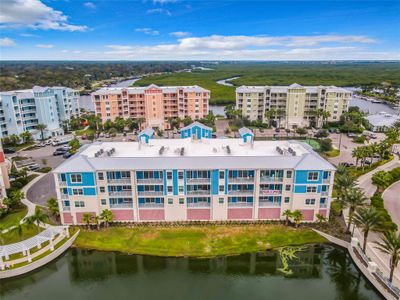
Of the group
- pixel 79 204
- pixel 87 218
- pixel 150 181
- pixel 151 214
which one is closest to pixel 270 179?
pixel 150 181

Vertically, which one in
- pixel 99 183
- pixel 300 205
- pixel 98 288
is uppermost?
pixel 99 183

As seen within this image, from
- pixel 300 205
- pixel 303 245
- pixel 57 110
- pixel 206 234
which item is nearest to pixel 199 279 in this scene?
pixel 206 234

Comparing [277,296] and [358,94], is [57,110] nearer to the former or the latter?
[277,296]

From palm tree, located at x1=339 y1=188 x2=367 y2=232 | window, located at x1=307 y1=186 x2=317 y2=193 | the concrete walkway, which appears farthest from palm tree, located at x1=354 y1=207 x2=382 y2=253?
the concrete walkway

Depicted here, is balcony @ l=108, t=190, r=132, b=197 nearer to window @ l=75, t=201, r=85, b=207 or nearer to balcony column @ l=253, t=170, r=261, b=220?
window @ l=75, t=201, r=85, b=207

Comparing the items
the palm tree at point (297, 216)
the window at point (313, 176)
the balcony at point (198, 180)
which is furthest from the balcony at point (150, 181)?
the window at point (313, 176)

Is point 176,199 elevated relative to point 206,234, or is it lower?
elevated

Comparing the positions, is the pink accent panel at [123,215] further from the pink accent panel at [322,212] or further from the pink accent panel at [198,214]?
the pink accent panel at [322,212]
